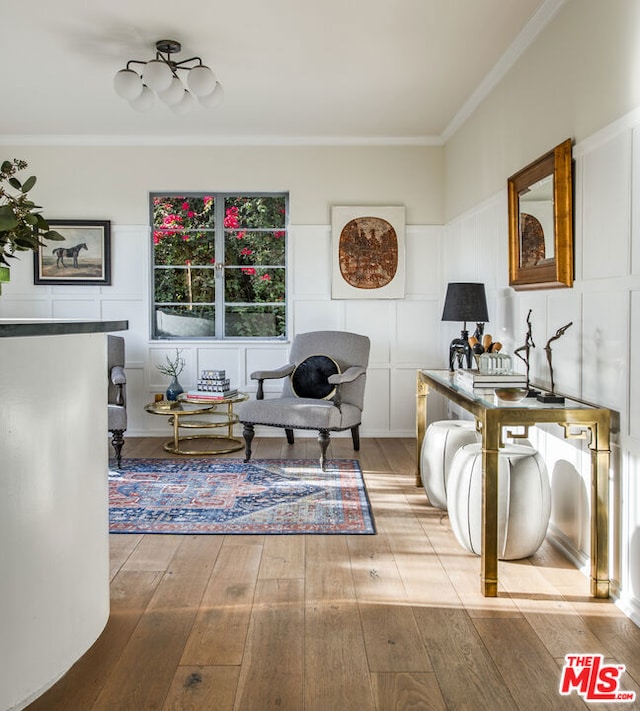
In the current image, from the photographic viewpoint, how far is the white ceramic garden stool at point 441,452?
11.6ft

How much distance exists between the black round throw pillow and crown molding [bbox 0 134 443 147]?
1.82 metres

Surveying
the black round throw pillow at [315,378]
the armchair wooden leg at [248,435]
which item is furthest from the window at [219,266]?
the armchair wooden leg at [248,435]

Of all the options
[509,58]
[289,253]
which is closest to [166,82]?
[509,58]

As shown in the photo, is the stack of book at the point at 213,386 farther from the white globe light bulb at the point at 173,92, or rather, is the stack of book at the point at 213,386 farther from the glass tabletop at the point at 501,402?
the glass tabletop at the point at 501,402

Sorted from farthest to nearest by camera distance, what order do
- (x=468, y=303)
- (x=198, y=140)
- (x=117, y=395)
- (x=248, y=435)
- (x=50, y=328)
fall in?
(x=198, y=140), (x=117, y=395), (x=248, y=435), (x=468, y=303), (x=50, y=328)

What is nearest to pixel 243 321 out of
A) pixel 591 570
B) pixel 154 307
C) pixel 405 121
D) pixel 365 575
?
pixel 154 307

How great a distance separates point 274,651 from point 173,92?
9.89 feet

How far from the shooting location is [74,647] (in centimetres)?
198

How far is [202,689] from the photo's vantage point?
6.33ft

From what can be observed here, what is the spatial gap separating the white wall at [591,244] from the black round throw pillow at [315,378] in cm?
162

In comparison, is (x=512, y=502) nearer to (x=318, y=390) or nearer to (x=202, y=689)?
(x=202, y=689)

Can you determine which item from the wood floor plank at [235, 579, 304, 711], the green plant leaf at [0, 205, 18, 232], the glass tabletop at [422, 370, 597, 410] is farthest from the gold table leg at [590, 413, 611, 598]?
the green plant leaf at [0, 205, 18, 232]

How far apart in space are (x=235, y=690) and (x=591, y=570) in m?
1.42

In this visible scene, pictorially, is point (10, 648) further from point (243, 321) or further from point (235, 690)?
point (243, 321)
